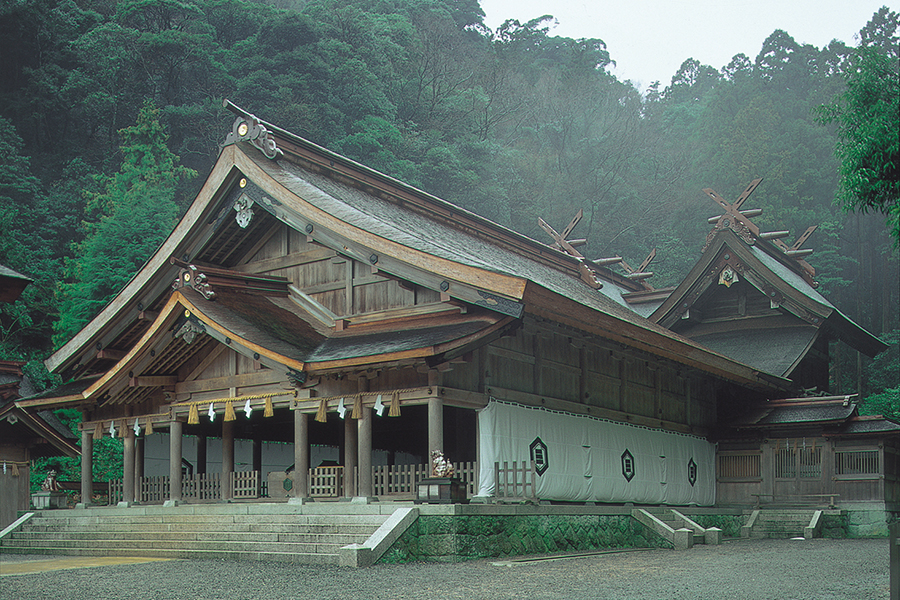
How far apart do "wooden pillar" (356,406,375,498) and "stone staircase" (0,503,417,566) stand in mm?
435

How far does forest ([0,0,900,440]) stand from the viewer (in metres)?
40.8

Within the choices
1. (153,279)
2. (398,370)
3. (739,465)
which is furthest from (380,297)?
(739,465)

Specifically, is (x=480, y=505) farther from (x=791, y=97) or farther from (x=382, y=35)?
(x=791, y=97)

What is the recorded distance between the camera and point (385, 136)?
50750 mm

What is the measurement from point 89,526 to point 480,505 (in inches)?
355

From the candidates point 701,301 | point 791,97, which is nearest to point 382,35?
point 791,97

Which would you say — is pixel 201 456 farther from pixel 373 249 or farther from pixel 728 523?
pixel 728 523

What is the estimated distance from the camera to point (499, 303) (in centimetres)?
1448

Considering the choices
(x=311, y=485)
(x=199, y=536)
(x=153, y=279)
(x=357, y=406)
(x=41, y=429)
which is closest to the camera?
(x=357, y=406)

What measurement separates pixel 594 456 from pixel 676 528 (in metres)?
2.37

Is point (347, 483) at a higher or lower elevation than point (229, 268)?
lower

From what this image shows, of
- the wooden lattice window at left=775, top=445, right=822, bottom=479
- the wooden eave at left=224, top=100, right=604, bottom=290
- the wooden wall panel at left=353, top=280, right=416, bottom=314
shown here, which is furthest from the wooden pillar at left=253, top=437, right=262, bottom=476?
the wooden lattice window at left=775, top=445, right=822, bottom=479

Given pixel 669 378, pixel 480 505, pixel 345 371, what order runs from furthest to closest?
pixel 669 378 → pixel 345 371 → pixel 480 505

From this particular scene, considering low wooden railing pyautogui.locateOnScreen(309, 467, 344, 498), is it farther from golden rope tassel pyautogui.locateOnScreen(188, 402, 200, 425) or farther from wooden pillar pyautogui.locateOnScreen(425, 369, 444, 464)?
golden rope tassel pyautogui.locateOnScreen(188, 402, 200, 425)
